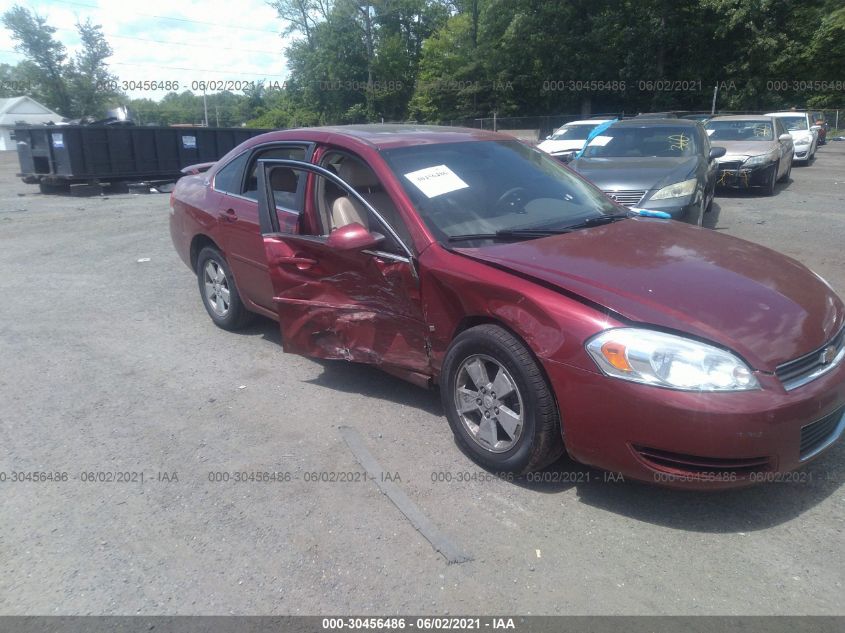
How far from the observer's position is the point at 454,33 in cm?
4891

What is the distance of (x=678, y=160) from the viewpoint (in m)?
9.04

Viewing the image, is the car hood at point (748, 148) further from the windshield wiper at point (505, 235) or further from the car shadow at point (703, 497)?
the car shadow at point (703, 497)

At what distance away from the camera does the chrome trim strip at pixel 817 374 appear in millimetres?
3008

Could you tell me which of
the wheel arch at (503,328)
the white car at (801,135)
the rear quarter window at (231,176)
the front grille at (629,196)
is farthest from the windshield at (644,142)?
the white car at (801,135)

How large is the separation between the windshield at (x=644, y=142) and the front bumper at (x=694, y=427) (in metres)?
7.02

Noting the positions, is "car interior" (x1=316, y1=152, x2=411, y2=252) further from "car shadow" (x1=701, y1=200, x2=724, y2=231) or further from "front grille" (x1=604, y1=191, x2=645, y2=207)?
"car shadow" (x1=701, y1=200, x2=724, y2=231)

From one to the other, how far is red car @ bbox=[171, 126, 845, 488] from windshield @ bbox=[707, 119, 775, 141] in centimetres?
1113

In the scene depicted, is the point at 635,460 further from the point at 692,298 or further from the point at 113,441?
the point at 113,441

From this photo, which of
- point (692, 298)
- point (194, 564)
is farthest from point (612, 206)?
point (194, 564)

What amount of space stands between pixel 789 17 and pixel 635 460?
4199cm

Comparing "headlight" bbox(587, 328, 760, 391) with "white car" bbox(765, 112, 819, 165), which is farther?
"white car" bbox(765, 112, 819, 165)

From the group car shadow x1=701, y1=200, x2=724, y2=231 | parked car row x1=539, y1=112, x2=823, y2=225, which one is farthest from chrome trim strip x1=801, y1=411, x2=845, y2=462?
car shadow x1=701, y1=200, x2=724, y2=231

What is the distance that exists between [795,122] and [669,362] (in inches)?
931

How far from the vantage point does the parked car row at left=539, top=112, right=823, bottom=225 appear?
8.14 m
